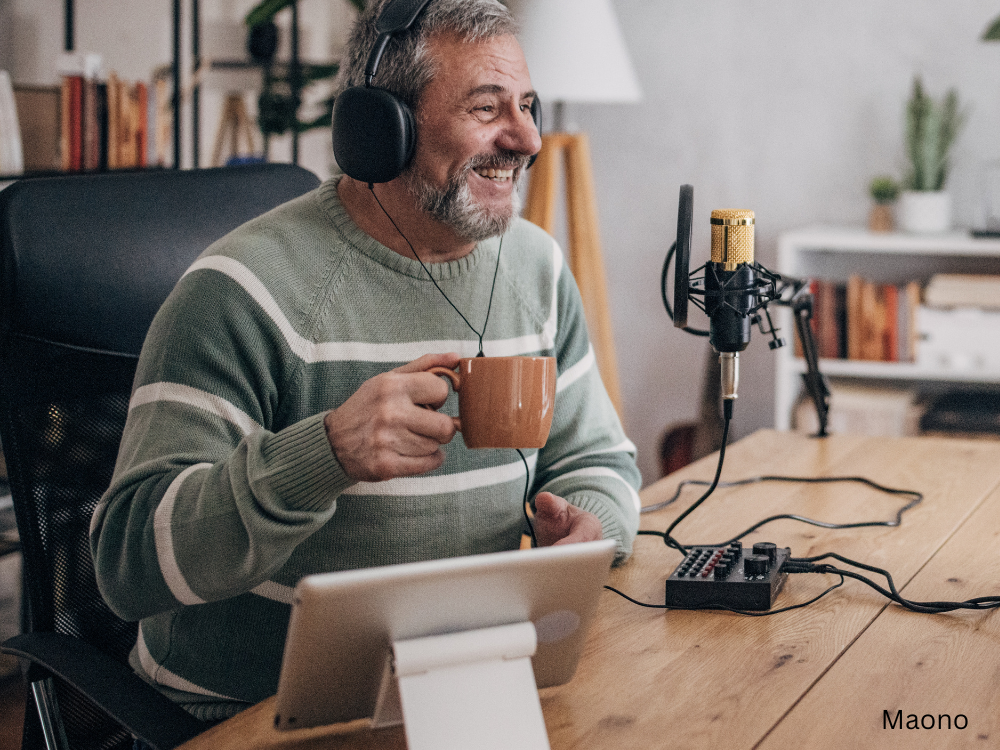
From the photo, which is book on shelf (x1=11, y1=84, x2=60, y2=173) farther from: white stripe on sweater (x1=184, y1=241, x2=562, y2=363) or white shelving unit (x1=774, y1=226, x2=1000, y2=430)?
white shelving unit (x1=774, y1=226, x2=1000, y2=430)

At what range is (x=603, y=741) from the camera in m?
0.76

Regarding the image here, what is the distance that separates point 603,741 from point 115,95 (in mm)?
2261

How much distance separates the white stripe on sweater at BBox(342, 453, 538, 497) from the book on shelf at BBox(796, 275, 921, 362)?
1767 millimetres

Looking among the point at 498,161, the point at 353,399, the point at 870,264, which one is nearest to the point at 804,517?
the point at 498,161

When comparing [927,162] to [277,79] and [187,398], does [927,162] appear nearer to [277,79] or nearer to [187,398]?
[277,79]

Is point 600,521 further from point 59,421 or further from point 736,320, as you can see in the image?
point 59,421

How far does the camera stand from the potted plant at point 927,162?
2.80 m

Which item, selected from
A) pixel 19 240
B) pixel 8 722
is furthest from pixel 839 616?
pixel 8 722

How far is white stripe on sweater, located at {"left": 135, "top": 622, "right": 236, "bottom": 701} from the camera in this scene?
1.07 meters

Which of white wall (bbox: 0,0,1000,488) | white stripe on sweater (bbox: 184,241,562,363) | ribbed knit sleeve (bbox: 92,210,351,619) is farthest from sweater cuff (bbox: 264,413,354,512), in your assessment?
white wall (bbox: 0,0,1000,488)

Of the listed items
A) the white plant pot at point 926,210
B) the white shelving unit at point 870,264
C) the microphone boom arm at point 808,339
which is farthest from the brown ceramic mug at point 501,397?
the white plant pot at point 926,210

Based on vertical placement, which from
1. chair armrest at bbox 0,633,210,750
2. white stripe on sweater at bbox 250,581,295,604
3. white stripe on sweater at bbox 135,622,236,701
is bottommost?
white stripe on sweater at bbox 135,622,236,701

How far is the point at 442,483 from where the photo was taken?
113 cm

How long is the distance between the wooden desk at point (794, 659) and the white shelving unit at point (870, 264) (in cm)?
141
